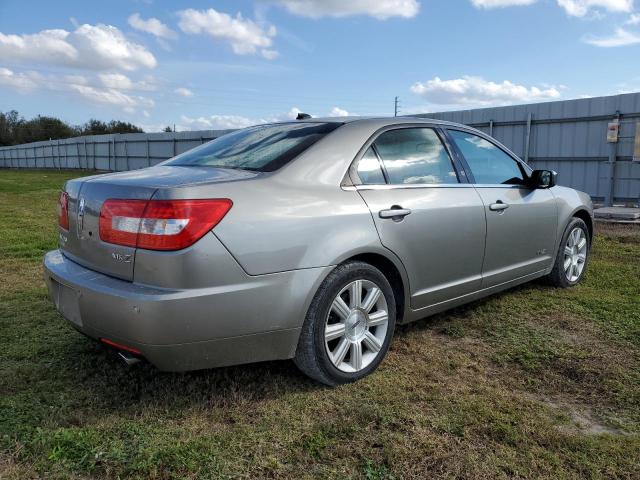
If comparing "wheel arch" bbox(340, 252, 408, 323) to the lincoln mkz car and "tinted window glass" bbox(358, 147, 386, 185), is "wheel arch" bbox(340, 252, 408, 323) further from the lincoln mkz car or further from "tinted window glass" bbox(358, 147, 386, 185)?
"tinted window glass" bbox(358, 147, 386, 185)

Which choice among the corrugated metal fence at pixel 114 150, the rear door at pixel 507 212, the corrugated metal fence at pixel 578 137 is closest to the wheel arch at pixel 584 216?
the rear door at pixel 507 212

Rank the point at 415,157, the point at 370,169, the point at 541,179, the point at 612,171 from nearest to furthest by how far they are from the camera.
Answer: the point at 370,169 < the point at 415,157 < the point at 541,179 < the point at 612,171

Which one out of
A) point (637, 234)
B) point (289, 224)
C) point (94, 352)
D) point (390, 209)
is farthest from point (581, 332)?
point (637, 234)

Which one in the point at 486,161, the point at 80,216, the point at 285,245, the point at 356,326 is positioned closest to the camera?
the point at 285,245

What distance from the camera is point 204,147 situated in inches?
140

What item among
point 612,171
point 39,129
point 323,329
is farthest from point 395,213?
point 39,129

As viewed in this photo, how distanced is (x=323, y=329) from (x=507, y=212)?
1883 mm

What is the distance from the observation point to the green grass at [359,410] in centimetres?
214

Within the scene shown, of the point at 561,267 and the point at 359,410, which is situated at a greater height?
the point at 561,267

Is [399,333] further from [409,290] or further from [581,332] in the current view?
[581,332]

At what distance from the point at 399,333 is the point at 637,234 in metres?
5.85

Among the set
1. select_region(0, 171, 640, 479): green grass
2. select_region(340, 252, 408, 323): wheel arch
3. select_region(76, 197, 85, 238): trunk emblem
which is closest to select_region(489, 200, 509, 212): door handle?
select_region(0, 171, 640, 479): green grass

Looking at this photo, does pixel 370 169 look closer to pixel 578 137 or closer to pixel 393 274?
pixel 393 274

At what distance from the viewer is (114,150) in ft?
113
